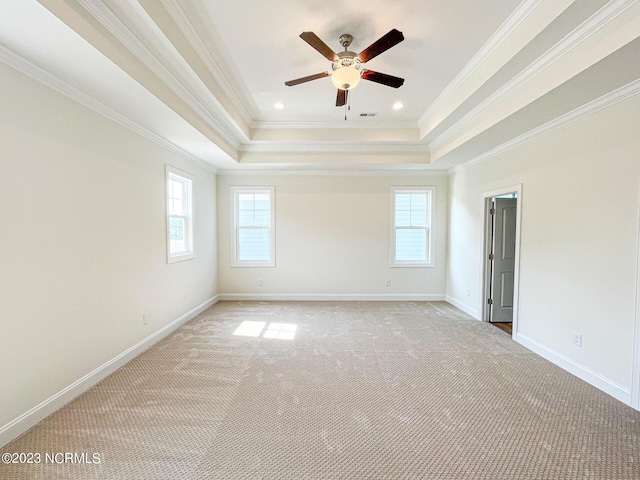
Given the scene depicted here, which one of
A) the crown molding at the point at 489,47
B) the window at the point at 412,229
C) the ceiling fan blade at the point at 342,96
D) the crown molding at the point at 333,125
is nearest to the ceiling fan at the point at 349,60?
the ceiling fan blade at the point at 342,96

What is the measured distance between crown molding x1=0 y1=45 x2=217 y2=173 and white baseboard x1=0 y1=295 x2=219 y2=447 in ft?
7.63

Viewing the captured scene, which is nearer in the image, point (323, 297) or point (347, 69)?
point (347, 69)

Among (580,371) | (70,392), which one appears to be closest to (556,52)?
(580,371)

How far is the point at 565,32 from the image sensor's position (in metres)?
1.88

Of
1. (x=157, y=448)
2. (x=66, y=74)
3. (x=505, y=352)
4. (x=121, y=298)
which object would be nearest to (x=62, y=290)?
(x=121, y=298)

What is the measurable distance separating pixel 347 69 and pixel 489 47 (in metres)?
1.32

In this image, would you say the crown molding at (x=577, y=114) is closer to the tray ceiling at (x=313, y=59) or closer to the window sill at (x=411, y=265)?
the tray ceiling at (x=313, y=59)

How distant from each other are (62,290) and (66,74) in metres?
1.62

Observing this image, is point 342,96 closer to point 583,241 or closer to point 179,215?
point 583,241

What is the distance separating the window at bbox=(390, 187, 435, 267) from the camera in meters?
5.36

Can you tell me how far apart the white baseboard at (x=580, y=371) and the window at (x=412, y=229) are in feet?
7.48

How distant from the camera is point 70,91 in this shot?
7.11ft

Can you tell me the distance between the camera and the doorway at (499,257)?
4086 mm

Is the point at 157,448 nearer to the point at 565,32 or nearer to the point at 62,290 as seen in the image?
the point at 62,290
